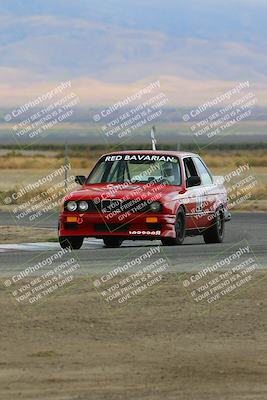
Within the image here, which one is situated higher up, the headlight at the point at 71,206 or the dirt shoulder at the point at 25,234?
the headlight at the point at 71,206

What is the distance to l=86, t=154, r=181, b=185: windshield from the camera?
22188mm

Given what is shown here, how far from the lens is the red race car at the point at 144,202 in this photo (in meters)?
21.0

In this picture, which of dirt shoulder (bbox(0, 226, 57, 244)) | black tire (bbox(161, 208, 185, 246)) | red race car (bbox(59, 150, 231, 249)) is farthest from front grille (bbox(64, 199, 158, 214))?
dirt shoulder (bbox(0, 226, 57, 244))

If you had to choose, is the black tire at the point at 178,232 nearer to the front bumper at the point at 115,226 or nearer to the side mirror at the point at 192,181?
the front bumper at the point at 115,226

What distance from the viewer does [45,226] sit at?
28.6 metres

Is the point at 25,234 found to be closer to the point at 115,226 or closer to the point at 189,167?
the point at 189,167

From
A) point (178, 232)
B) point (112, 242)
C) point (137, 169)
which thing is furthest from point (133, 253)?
point (112, 242)

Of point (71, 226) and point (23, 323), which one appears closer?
point (23, 323)

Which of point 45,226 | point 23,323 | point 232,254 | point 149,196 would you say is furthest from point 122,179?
point 23,323

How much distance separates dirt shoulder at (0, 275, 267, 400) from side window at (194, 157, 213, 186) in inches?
311

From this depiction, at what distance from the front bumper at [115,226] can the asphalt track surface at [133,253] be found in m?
0.25

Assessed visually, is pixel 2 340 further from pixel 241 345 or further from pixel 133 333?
pixel 241 345

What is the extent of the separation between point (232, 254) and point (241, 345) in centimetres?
798
